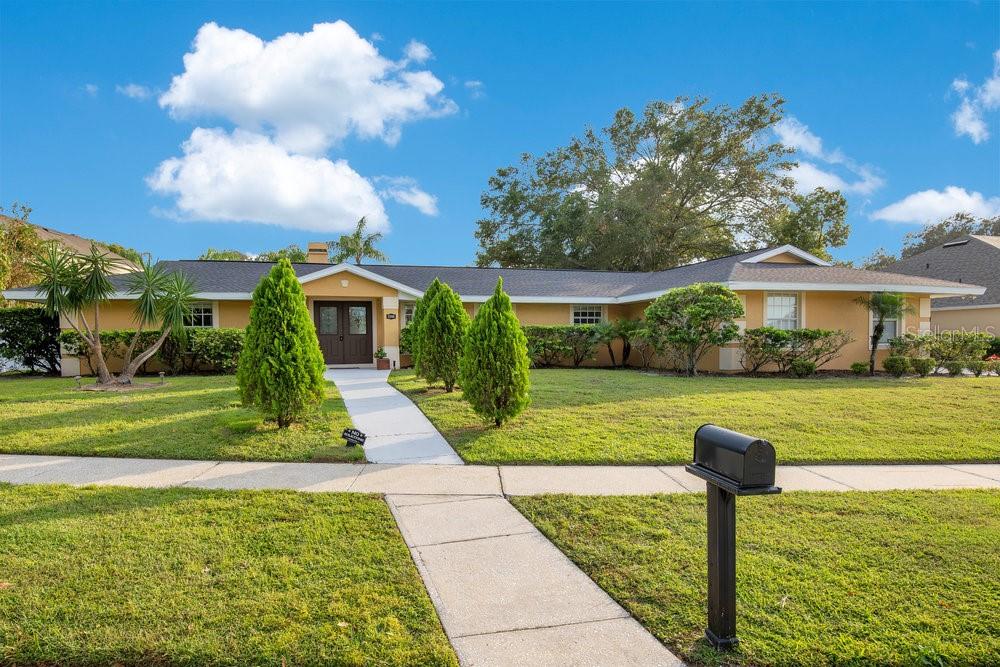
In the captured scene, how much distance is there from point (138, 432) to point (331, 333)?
10.1 metres

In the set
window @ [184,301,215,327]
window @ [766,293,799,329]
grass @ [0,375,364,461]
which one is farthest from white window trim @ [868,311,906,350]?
window @ [184,301,215,327]

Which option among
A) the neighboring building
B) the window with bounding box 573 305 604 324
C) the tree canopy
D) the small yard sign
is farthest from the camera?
the tree canopy

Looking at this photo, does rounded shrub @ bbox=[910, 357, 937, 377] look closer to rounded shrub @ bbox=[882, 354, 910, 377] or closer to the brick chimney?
rounded shrub @ bbox=[882, 354, 910, 377]

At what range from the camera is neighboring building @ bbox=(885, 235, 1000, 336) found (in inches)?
815

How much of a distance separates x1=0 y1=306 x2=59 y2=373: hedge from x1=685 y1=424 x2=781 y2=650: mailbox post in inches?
704

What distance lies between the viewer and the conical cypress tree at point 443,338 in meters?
10.3

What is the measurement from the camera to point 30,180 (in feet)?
69.7

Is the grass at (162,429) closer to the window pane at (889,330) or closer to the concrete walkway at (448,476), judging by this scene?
the concrete walkway at (448,476)

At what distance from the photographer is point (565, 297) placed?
57.7 feet

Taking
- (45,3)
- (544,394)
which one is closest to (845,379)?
(544,394)

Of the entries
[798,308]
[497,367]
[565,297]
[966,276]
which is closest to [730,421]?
[497,367]

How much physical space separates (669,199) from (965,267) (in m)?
14.4

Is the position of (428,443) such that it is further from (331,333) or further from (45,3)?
(45,3)

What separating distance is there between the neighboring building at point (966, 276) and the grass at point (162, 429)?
24170mm
